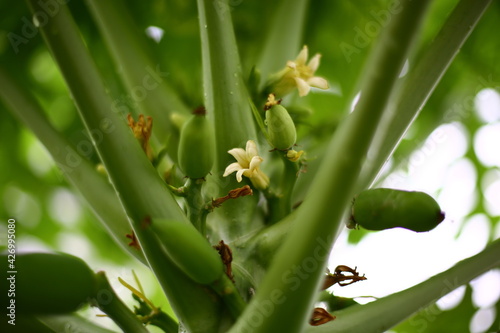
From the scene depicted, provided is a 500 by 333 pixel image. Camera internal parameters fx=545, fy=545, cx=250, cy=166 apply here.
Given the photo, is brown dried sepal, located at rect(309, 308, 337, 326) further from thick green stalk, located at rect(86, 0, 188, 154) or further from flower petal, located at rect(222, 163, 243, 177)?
thick green stalk, located at rect(86, 0, 188, 154)

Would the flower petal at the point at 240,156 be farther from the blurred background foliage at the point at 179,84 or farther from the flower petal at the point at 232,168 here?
the blurred background foliage at the point at 179,84

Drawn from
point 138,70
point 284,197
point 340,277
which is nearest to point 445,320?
point 340,277

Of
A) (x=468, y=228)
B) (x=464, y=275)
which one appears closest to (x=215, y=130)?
(x=464, y=275)

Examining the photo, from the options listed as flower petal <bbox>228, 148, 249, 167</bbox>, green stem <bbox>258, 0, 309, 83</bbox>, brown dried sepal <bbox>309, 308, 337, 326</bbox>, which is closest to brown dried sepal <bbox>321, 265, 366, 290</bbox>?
brown dried sepal <bbox>309, 308, 337, 326</bbox>

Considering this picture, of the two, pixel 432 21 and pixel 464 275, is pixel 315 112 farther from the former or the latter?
pixel 464 275

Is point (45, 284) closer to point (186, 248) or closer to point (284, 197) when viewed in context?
point (186, 248)

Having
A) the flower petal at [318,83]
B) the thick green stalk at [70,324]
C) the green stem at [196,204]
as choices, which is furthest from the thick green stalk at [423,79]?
the thick green stalk at [70,324]
